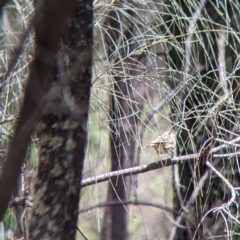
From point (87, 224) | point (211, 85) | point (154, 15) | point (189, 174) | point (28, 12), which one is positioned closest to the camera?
point (28, 12)

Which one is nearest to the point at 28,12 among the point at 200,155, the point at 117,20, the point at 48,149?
the point at 117,20

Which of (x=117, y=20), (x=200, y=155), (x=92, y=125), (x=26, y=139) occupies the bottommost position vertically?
(x=26, y=139)

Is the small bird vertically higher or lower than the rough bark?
higher

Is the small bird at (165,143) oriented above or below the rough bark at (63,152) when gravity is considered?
above

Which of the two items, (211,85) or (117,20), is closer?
(117,20)

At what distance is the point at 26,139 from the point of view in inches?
21.3

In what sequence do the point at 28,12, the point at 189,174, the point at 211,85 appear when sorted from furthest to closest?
the point at 189,174 → the point at 211,85 → the point at 28,12

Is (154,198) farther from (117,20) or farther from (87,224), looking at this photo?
(117,20)

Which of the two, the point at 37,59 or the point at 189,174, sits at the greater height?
the point at 189,174

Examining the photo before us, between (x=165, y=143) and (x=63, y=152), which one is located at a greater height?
(x=165, y=143)

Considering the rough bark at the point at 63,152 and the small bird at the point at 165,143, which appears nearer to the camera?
the rough bark at the point at 63,152

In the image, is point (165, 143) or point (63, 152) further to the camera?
point (165, 143)

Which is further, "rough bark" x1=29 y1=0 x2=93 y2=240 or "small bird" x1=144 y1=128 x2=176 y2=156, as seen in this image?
"small bird" x1=144 y1=128 x2=176 y2=156

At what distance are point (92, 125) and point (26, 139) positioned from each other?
1468 mm
